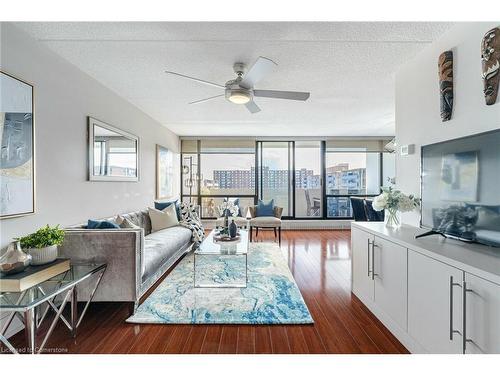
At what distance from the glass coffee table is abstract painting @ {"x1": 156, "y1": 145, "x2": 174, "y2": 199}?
1.95m

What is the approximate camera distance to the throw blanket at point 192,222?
13.3 ft

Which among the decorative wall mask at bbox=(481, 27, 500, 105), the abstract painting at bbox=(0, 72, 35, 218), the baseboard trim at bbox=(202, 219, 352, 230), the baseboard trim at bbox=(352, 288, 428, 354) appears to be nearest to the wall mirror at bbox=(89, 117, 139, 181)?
the abstract painting at bbox=(0, 72, 35, 218)

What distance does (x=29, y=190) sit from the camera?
1936mm

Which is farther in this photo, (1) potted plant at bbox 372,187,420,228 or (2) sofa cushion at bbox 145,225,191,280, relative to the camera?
(2) sofa cushion at bbox 145,225,191,280

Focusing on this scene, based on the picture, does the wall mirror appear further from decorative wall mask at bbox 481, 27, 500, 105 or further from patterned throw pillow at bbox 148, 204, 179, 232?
decorative wall mask at bbox 481, 27, 500, 105

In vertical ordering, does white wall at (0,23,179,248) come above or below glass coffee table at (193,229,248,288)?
above

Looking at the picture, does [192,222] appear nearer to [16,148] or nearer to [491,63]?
[16,148]

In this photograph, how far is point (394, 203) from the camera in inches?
87.3

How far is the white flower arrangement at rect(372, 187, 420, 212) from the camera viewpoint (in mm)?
2176

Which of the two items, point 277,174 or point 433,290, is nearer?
point 433,290

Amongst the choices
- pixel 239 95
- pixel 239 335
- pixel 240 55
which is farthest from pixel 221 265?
pixel 240 55

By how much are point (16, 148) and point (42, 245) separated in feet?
2.53
